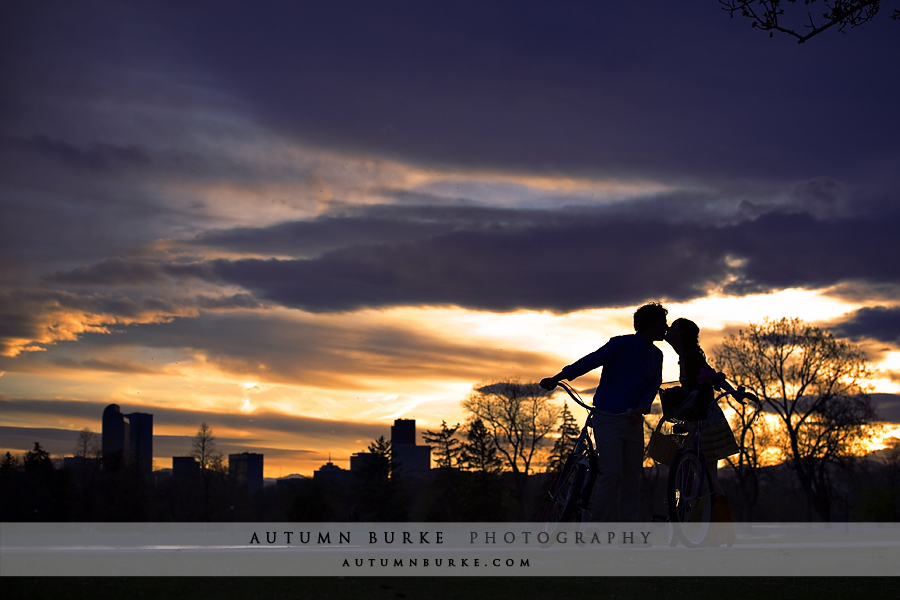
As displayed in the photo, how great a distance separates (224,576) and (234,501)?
73.4 m

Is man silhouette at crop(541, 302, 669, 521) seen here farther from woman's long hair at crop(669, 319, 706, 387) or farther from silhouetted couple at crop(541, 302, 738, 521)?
woman's long hair at crop(669, 319, 706, 387)

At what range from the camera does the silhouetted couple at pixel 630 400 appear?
7.79 metres

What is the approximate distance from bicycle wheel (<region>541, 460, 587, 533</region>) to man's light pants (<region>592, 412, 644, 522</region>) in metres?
0.20

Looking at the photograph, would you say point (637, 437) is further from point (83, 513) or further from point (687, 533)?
point (83, 513)

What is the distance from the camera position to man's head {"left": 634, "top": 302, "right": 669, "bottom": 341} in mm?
7984

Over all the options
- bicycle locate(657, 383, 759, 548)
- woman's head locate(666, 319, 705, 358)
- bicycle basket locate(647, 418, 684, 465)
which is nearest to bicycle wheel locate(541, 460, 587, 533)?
bicycle locate(657, 383, 759, 548)

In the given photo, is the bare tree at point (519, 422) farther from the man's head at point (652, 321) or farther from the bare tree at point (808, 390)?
the man's head at point (652, 321)

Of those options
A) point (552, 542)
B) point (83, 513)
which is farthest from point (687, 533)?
point (83, 513)

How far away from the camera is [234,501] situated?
3098 inches

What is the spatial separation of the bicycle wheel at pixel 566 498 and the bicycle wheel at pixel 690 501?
85 centimetres

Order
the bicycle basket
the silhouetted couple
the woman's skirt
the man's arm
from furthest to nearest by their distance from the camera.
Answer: the bicycle basket
the woman's skirt
the silhouetted couple
the man's arm

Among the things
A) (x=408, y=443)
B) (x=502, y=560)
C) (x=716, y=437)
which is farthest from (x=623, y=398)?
(x=408, y=443)

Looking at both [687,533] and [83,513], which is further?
[83,513]

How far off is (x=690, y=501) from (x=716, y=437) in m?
0.70
